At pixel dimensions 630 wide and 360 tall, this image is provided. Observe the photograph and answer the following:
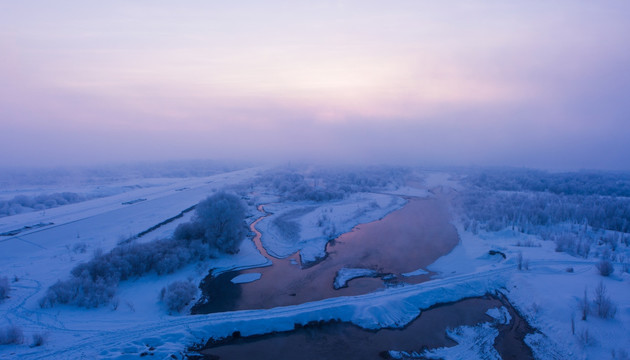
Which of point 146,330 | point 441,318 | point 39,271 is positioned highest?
point 39,271

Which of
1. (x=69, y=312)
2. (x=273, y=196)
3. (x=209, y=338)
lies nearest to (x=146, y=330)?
(x=209, y=338)

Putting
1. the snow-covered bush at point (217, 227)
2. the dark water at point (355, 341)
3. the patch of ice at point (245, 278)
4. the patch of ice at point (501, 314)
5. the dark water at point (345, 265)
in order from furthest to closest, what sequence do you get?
the snow-covered bush at point (217, 227)
the patch of ice at point (245, 278)
the dark water at point (345, 265)
the patch of ice at point (501, 314)
the dark water at point (355, 341)

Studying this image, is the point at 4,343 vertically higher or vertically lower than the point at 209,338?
higher

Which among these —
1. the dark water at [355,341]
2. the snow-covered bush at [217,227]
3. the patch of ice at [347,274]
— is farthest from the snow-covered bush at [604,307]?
the snow-covered bush at [217,227]

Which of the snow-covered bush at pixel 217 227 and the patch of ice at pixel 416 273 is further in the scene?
the snow-covered bush at pixel 217 227

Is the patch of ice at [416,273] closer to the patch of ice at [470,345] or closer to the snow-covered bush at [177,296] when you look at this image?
the patch of ice at [470,345]

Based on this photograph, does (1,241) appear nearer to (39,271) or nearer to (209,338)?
(39,271)

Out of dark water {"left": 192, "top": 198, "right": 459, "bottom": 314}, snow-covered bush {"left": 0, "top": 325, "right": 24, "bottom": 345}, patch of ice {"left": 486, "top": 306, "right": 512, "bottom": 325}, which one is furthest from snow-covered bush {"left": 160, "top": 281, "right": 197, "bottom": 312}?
patch of ice {"left": 486, "top": 306, "right": 512, "bottom": 325}

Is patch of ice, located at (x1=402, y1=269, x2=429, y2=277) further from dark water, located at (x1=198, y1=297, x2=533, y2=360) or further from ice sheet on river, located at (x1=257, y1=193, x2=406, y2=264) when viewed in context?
ice sheet on river, located at (x1=257, y1=193, x2=406, y2=264)
